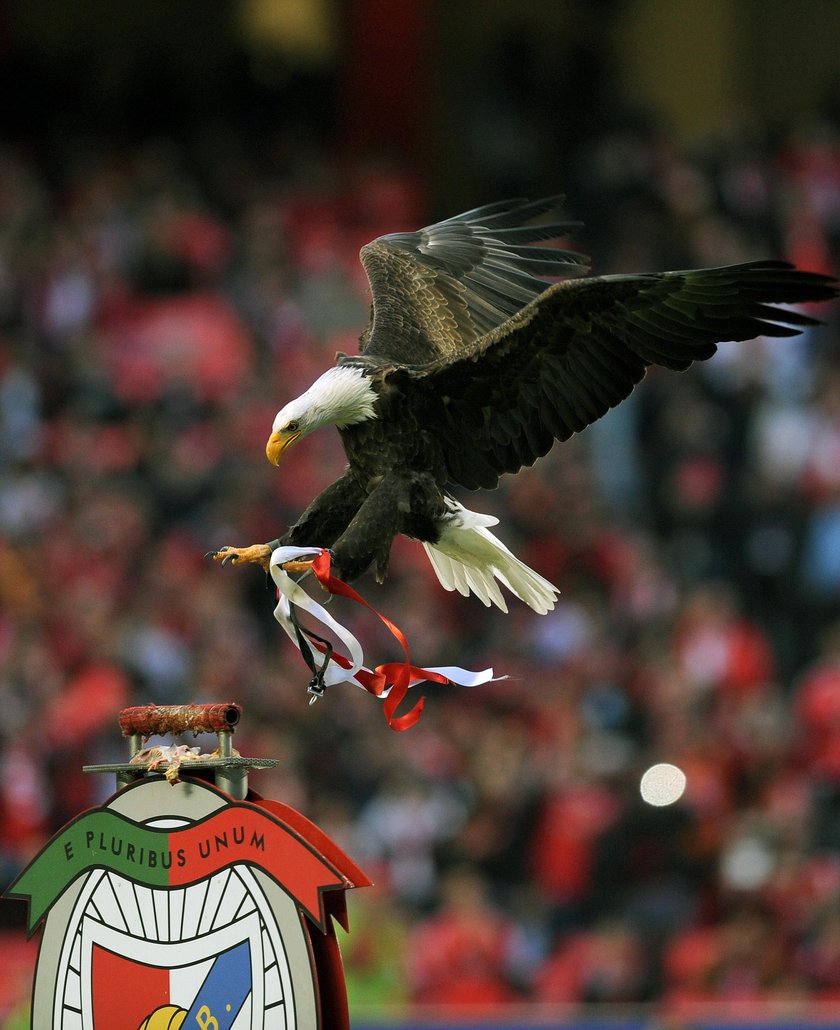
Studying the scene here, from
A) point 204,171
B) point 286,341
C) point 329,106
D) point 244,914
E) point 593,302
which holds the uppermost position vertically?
point 329,106

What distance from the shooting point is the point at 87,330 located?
11.9 metres

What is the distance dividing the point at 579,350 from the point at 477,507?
6.11 m

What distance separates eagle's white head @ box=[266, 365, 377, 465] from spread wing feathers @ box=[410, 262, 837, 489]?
12 cm

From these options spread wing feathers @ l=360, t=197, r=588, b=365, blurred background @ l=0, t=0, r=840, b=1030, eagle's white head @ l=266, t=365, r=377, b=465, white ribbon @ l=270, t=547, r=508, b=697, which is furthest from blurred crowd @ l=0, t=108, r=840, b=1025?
eagle's white head @ l=266, t=365, r=377, b=465

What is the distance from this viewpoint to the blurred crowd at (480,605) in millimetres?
8109

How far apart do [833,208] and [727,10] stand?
145 inches

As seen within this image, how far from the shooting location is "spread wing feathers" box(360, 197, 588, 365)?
14.2ft

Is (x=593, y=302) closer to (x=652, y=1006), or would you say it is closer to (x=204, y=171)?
(x=652, y=1006)

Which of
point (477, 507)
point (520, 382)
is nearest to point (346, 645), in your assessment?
point (520, 382)

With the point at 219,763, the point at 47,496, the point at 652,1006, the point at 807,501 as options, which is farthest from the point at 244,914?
the point at 47,496

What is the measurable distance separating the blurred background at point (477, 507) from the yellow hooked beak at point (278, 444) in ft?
11.7

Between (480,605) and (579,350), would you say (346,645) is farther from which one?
(480,605)

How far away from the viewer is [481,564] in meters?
4.00

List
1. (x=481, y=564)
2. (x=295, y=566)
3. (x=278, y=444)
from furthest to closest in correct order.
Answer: (x=481, y=564), (x=278, y=444), (x=295, y=566)
